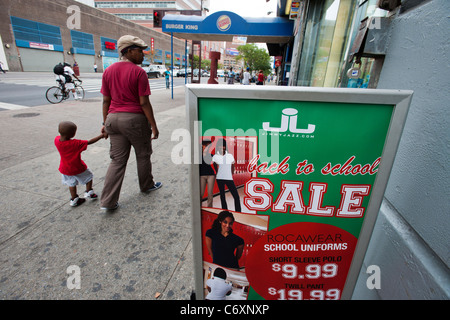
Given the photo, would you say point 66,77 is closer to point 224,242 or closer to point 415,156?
point 224,242

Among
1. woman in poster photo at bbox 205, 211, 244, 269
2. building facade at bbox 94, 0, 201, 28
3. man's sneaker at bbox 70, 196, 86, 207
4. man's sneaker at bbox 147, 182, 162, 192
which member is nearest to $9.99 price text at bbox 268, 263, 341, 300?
woman in poster photo at bbox 205, 211, 244, 269

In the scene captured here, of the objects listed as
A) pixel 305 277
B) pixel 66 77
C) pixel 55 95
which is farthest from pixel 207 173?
pixel 66 77

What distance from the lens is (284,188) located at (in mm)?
1199

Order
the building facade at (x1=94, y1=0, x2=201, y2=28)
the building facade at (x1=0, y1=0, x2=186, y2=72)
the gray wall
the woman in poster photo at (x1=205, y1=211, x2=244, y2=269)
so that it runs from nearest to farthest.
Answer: the gray wall < the woman in poster photo at (x1=205, y1=211, x2=244, y2=269) < the building facade at (x1=0, y1=0, x2=186, y2=72) < the building facade at (x1=94, y1=0, x2=201, y2=28)

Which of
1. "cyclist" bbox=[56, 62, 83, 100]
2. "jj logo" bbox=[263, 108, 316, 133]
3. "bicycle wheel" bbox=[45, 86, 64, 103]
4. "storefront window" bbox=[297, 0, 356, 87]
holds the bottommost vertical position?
"bicycle wheel" bbox=[45, 86, 64, 103]

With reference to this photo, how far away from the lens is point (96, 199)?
10.5ft

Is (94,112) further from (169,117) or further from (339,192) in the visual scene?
(339,192)

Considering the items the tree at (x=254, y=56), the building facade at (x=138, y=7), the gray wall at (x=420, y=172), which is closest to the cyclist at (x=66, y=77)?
the gray wall at (x=420, y=172)

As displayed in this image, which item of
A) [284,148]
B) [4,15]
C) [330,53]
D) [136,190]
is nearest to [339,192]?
[284,148]

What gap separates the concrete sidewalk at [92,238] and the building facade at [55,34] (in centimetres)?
2337

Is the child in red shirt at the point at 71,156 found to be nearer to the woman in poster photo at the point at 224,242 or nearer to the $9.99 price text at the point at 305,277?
the woman in poster photo at the point at 224,242

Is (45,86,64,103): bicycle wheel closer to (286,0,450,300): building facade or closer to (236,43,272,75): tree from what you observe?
(286,0,450,300): building facade

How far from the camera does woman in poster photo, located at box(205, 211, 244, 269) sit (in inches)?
50.5

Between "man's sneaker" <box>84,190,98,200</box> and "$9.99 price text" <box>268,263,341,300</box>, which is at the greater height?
"$9.99 price text" <box>268,263,341,300</box>
